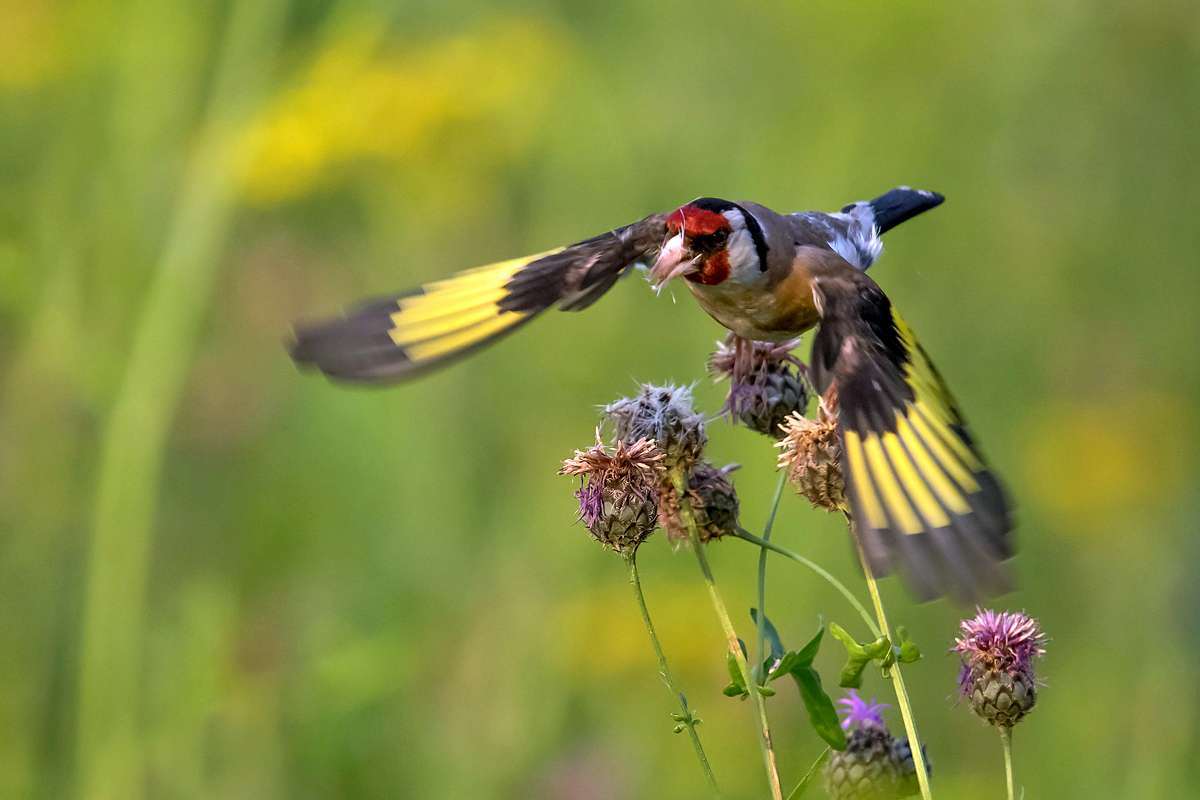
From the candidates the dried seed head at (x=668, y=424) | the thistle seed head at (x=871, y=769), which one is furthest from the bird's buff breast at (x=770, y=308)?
the thistle seed head at (x=871, y=769)

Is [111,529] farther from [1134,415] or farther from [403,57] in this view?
[1134,415]

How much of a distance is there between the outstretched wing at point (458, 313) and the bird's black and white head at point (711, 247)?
9 cm

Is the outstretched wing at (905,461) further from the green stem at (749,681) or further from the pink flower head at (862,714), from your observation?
the pink flower head at (862,714)

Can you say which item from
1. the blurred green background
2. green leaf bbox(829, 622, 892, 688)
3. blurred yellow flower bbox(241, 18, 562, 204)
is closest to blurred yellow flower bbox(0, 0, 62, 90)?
the blurred green background

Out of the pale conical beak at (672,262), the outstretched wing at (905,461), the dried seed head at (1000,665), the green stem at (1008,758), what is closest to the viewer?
the green stem at (1008,758)

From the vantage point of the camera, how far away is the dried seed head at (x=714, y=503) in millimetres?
2793

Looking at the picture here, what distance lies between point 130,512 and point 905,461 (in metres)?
2.27

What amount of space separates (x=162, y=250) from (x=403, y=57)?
1699 mm

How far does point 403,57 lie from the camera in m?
6.12

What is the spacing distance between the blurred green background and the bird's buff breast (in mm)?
1291

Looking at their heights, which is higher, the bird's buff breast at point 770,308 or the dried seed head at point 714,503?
the bird's buff breast at point 770,308

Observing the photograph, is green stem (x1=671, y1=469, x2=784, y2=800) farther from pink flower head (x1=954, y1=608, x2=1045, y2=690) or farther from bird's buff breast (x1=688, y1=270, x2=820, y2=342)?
bird's buff breast (x1=688, y1=270, x2=820, y2=342)

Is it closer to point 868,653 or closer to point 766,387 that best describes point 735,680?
point 868,653

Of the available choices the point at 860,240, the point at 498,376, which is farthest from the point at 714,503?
the point at 498,376
